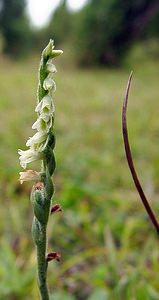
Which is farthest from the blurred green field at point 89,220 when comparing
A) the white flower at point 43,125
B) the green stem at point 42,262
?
the white flower at point 43,125

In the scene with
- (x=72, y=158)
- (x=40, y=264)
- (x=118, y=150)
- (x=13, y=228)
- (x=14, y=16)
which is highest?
(x=14, y=16)

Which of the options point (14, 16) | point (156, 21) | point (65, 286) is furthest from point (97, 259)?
point (14, 16)

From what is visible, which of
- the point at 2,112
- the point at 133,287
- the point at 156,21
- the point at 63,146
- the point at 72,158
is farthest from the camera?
the point at 156,21

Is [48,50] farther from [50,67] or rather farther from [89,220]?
[89,220]

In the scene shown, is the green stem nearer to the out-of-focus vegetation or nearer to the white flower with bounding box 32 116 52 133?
the white flower with bounding box 32 116 52 133

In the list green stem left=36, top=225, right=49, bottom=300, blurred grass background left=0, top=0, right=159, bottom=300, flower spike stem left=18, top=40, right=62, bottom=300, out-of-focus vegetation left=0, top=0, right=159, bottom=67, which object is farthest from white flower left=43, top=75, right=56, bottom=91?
out-of-focus vegetation left=0, top=0, right=159, bottom=67

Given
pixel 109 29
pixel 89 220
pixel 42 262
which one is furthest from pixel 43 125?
pixel 109 29

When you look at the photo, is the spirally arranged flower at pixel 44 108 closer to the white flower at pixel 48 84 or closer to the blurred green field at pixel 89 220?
the white flower at pixel 48 84

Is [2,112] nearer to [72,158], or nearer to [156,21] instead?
[72,158]
